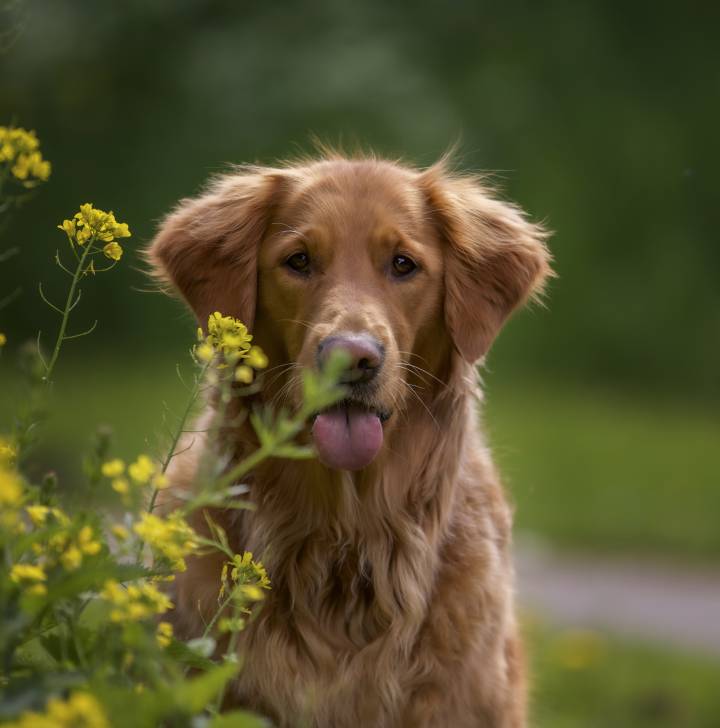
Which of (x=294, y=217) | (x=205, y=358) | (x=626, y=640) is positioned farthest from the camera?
(x=626, y=640)

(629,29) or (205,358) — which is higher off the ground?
(629,29)

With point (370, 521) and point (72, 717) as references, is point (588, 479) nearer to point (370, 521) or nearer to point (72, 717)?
point (370, 521)

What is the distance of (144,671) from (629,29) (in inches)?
538

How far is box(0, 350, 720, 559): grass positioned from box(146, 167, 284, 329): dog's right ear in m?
4.72

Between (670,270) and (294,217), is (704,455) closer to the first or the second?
(670,270)

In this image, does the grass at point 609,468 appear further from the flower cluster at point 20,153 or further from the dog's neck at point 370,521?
the flower cluster at point 20,153

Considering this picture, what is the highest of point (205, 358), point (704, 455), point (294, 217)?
point (704, 455)

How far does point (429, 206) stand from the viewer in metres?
3.80

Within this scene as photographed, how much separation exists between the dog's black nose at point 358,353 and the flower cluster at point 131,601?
127 cm

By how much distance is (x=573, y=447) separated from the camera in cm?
1163

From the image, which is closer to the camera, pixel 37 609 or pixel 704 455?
pixel 37 609

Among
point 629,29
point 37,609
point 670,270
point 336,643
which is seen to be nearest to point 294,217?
point 336,643

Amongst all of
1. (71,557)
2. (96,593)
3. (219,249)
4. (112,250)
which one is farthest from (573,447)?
(71,557)

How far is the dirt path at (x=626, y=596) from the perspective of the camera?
7688mm
